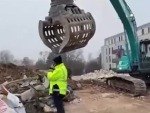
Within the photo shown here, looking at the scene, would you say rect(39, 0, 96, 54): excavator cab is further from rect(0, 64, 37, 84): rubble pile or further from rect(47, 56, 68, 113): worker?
rect(0, 64, 37, 84): rubble pile

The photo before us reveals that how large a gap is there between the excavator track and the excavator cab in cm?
842

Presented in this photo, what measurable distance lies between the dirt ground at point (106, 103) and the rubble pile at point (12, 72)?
8.06ft

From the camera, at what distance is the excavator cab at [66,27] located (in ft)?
16.4

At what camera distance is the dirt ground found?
36.2ft

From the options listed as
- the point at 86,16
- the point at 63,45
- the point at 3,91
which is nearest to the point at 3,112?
the point at 3,91

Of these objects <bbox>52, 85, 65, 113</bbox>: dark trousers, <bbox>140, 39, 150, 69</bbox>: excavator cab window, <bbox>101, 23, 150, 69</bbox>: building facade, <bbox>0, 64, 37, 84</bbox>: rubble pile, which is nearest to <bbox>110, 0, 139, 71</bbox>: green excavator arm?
<bbox>140, 39, 150, 69</bbox>: excavator cab window

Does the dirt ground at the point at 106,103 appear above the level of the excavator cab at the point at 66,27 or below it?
below

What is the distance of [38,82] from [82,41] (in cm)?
716

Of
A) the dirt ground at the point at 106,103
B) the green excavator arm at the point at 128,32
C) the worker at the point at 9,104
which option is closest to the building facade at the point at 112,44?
the green excavator arm at the point at 128,32

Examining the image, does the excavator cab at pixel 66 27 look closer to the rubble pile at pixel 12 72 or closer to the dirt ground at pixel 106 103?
the dirt ground at pixel 106 103

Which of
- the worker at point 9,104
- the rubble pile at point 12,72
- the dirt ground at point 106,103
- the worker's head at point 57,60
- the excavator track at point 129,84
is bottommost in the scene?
the dirt ground at point 106,103

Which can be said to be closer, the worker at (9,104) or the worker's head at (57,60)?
the worker at (9,104)

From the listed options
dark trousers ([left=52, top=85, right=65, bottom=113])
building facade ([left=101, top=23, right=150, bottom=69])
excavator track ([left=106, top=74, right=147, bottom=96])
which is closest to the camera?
dark trousers ([left=52, top=85, right=65, bottom=113])

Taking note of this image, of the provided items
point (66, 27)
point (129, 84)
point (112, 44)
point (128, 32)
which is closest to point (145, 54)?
point (128, 32)
